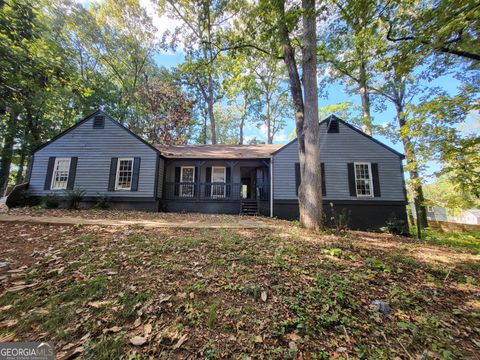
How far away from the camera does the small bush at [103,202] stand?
1052 centimetres

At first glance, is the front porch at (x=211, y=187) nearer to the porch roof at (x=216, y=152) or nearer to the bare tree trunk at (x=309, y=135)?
the porch roof at (x=216, y=152)

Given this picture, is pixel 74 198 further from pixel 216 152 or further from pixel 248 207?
pixel 248 207

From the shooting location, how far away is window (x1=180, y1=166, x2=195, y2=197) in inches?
499

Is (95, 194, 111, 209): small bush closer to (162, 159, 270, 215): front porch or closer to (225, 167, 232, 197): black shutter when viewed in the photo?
(162, 159, 270, 215): front porch

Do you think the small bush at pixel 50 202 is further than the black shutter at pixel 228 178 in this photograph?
No

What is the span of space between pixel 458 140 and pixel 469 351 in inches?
333

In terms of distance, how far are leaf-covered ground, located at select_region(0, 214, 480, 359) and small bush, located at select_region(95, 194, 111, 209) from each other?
21.2 feet

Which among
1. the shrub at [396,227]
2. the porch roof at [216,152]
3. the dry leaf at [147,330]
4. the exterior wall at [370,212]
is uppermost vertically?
the porch roof at [216,152]

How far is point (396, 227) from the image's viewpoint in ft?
30.7

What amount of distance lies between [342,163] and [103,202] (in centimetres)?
1304

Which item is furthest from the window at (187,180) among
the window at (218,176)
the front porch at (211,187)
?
the window at (218,176)

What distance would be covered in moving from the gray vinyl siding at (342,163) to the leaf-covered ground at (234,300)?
20.4 feet

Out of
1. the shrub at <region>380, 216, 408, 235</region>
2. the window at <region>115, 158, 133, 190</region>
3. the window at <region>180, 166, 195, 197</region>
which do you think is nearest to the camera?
the shrub at <region>380, 216, 408, 235</region>

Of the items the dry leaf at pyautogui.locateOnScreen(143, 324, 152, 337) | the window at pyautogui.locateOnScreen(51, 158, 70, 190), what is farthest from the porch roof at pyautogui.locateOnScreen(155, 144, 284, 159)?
the dry leaf at pyautogui.locateOnScreen(143, 324, 152, 337)
